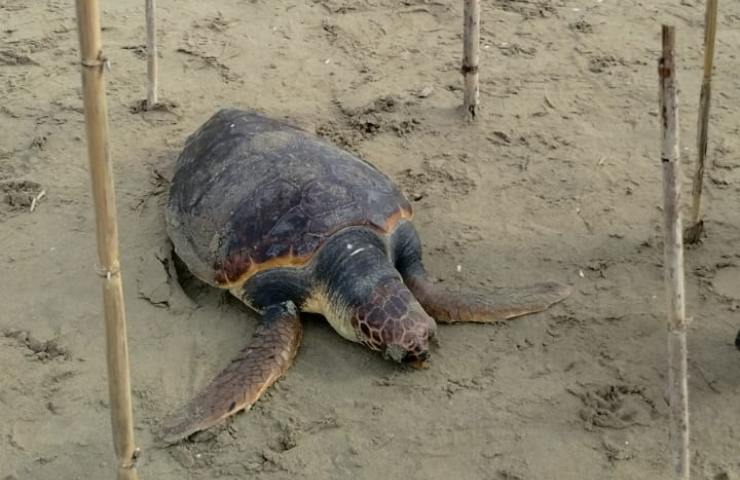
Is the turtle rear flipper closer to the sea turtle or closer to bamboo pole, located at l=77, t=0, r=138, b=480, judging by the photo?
the sea turtle

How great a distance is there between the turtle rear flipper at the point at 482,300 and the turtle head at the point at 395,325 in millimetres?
189

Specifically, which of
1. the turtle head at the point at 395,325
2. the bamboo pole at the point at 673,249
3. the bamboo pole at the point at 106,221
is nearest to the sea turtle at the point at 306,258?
the turtle head at the point at 395,325

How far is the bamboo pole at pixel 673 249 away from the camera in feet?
7.43

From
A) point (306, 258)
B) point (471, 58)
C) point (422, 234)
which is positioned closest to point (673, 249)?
point (306, 258)

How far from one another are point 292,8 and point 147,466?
12.6 feet

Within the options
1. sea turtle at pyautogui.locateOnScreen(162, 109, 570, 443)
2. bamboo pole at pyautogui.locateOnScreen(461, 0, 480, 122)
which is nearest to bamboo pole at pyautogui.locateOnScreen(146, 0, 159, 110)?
sea turtle at pyautogui.locateOnScreen(162, 109, 570, 443)

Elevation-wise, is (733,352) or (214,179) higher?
(214,179)

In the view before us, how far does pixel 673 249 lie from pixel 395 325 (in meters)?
1.25

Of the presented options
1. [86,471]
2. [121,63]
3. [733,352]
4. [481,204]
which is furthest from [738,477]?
[121,63]

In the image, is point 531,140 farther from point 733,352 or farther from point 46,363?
point 46,363

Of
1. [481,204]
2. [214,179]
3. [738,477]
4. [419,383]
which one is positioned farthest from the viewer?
[481,204]

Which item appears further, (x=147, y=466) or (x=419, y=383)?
(x=419, y=383)

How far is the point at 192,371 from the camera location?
11.3 feet

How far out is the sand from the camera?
3.14 m
